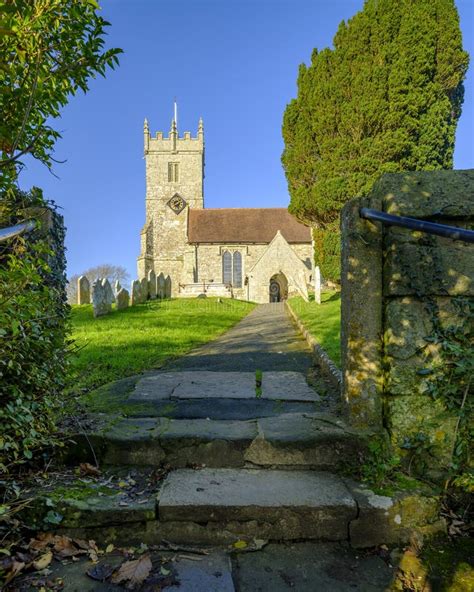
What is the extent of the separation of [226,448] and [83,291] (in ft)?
59.0

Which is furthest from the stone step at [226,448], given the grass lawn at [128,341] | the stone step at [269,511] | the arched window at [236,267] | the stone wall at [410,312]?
the arched window at [236,267]

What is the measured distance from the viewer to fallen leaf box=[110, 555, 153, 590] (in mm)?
1651

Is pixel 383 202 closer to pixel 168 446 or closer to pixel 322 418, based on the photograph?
pixel 322 418

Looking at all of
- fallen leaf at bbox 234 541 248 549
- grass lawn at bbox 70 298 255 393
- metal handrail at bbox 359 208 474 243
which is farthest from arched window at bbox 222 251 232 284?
fallen leaf at bbox 234 541 248 549

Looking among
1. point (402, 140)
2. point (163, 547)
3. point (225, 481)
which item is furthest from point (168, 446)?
point (402, 140)

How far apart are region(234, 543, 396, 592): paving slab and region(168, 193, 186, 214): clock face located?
41160 millimetres

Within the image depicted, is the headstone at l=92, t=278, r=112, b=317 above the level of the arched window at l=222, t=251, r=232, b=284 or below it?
below

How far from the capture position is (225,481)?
223 centimetres

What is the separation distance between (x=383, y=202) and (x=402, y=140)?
16116 mm

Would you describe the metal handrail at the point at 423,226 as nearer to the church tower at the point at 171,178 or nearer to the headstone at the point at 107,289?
the headstone at the point at 107,289

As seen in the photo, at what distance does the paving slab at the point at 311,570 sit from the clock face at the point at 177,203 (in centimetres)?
4116

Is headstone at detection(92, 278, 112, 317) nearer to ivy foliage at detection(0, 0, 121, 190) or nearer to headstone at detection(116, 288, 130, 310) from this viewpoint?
headstone at detection(116, 288, 130, 310)

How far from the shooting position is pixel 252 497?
6.76 feet

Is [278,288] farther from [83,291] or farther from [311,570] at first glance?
[311,570]
